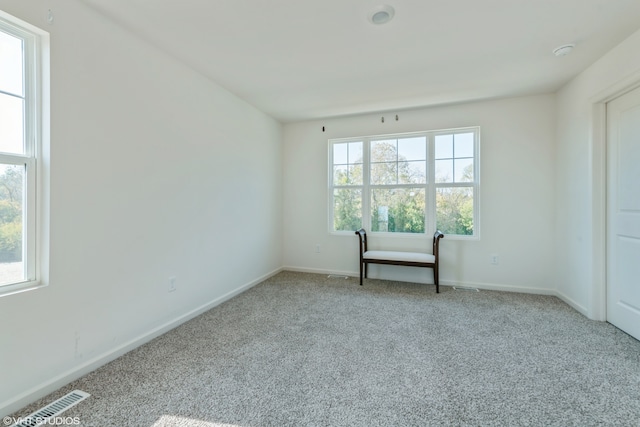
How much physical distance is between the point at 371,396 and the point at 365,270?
97.4 inches

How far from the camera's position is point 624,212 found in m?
2.43

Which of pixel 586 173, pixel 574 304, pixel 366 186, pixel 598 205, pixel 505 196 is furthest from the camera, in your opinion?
pixel 366 186

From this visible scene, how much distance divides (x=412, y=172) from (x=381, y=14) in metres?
2.41

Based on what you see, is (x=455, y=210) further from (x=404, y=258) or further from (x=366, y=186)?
(x=366, y=186)

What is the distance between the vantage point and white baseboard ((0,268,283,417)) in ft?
5.03

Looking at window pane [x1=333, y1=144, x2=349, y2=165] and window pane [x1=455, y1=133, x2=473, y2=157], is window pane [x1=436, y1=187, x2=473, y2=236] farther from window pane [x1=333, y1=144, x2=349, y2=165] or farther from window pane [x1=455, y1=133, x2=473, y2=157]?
window pane [x1=333, y1=144, x2=349, y2=165]

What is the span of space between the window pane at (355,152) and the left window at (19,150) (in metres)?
3.42

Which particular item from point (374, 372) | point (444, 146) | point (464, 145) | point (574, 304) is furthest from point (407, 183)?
point (374, 372)

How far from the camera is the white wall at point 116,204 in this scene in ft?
5.49

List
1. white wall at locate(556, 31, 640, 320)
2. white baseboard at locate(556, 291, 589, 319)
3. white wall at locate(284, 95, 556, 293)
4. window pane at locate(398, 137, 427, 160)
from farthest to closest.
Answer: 1. window pane at locate(398, 137, 427, 160)
2. white wall at locate(284, 95, 556, 293)
3. white baseboard at locate(556, 291, 589, 319)
4. white wall at locate(556, 31, 640, 320)

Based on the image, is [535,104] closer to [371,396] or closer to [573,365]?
[573,365]

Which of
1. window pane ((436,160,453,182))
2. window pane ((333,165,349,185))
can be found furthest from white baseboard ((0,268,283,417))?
window pane ((436,160,453,182))

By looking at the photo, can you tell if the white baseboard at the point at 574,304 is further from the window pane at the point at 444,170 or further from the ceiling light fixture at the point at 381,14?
the ceiling light fixture at the point at 381,14

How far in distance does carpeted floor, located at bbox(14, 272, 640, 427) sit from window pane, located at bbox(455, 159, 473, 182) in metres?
1.66
